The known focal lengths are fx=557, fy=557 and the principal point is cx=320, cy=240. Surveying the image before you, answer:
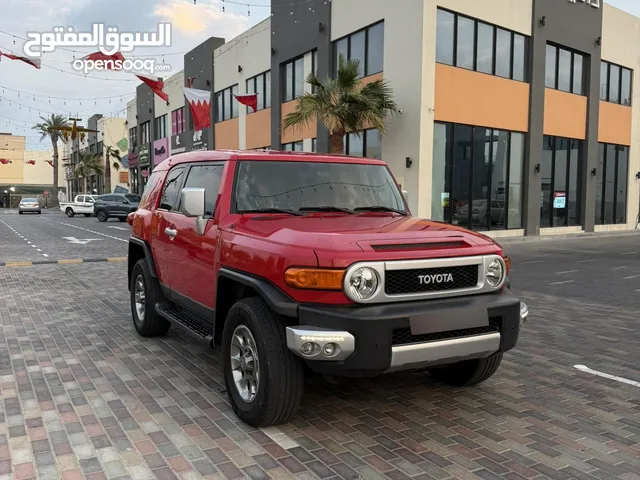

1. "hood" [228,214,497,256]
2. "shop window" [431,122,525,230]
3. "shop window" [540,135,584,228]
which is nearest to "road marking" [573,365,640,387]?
"hood" [228,214,497,256]

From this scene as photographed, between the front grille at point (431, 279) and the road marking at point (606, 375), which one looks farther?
the road marking at point (606, 375)

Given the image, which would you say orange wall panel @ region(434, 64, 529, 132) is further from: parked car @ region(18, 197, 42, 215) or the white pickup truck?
parked car @ region(18, 197, 42, 215)

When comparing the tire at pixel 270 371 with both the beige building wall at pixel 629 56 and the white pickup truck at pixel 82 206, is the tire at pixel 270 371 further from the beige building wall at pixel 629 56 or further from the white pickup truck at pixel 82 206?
the white pickup truck at pixel 82 206

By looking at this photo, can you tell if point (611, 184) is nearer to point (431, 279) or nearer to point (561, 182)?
point (561, 182)

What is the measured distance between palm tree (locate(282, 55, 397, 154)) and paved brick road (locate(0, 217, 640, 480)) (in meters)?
12.2

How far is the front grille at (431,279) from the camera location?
354 centimetres

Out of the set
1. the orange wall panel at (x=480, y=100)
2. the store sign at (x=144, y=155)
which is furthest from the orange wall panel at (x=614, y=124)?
the store sign at (x=144, y=155)

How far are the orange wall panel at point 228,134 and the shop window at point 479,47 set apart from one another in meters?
14.5

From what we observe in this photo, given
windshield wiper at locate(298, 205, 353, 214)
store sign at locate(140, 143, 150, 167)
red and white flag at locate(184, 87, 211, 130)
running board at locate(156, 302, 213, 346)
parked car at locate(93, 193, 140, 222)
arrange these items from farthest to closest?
1. store sign at locate(140, 143, 150, 167)
2. parked car at locate(93, 193, 140, 222)
3. red and white flag at locate(184, 87, 211, 130)
4. running board at locate(156, 302, 213, 346)
5. windshield wiper at locate(298, 205, 353, 214)

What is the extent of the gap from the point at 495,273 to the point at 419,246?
679 mm

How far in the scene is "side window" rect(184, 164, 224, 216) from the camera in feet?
15.4

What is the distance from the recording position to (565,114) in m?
24.0

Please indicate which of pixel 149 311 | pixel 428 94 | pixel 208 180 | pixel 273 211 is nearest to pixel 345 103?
pixel 428 94

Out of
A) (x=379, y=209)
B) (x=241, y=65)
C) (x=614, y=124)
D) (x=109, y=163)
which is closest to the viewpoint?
(x=379, y=209)
